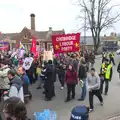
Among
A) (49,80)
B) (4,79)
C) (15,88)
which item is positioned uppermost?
(15,88)

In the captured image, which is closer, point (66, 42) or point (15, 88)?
point (15, 88)

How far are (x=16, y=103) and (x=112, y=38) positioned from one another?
307 ft

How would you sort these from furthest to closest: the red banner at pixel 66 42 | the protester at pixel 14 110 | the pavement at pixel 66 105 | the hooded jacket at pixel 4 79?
the red banner at pixel 66 42
the pavement at pixel 66 105
the hooded jacket at pixel 4 79
the protester at pixel 14 110

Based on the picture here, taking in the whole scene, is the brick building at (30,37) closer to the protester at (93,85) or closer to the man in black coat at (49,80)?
the man in black coat at (49,80)

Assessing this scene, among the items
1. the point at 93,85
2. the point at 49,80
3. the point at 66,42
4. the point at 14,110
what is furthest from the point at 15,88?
the point at 66,42

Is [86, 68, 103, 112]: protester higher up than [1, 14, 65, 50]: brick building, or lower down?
lower down

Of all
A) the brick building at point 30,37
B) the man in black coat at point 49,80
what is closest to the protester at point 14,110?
the man in black coat at point 49,80

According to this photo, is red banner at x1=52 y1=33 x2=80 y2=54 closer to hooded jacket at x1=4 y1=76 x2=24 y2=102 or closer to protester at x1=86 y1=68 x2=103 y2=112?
protester at x1=86 y1=68 x2=103 y2=112

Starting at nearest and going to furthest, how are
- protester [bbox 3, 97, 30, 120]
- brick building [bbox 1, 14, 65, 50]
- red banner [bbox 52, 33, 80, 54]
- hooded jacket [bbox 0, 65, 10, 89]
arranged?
protester [bbox 3, 97, 30, 120], hooded jacket [bbox 0, 65, 10, 89], red banner [bbox 52, 33, 80, 54], brick building [bbox 1, 14, 65, 50]

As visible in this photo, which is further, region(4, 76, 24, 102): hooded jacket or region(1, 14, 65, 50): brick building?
region(1, 14, 65, 50): brick building

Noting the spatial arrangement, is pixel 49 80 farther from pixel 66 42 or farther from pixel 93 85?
pixel 93 85

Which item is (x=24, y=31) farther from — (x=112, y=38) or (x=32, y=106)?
(x=32, y=106)

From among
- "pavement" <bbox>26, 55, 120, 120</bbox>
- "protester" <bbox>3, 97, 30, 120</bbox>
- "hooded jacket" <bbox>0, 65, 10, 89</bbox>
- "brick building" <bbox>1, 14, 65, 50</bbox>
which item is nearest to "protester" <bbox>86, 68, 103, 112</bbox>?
"pavement" <bbox>26, 55, 120, 120</bbox>

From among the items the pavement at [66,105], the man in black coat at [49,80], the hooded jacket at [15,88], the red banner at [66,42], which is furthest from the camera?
the red banner at [66,42]
